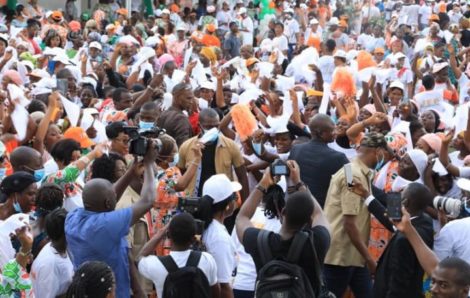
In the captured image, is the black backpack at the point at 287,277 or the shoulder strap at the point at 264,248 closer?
the black backpack at the point at 287,277

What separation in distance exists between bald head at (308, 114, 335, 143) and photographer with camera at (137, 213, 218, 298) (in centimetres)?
205

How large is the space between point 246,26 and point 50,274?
58.1 ft

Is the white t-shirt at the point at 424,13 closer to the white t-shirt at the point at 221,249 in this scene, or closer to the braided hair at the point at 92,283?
the white t-shirt at the point at 221,249

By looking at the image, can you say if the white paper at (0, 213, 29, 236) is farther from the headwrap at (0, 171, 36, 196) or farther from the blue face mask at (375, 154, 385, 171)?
the blue face mask at (375, 154, 385, 171)

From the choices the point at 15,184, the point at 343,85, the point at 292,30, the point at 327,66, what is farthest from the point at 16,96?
the point at 292,30

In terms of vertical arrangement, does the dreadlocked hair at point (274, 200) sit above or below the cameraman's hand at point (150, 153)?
below

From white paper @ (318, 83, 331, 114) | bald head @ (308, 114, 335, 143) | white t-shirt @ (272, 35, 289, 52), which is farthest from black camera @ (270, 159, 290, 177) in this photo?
white t-shirt @ (272, 35, 289, 52)

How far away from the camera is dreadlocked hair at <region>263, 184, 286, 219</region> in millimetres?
5770

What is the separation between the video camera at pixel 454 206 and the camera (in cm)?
589

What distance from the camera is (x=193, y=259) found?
207 inches

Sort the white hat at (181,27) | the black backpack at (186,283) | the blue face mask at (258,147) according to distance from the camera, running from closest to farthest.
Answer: the black backpack at (186,283)
the blue face mask at (258,147)
the white hat at (181,27)

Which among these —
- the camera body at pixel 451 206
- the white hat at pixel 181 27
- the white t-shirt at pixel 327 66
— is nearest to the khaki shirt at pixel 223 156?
the camera body at pixel 451 206

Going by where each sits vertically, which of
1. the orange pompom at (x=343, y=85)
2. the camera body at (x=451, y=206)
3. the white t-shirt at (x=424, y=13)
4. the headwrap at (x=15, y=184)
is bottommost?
the white t-shirt at (x=424, y=13)

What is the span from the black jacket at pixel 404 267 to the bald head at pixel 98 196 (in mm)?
1683
